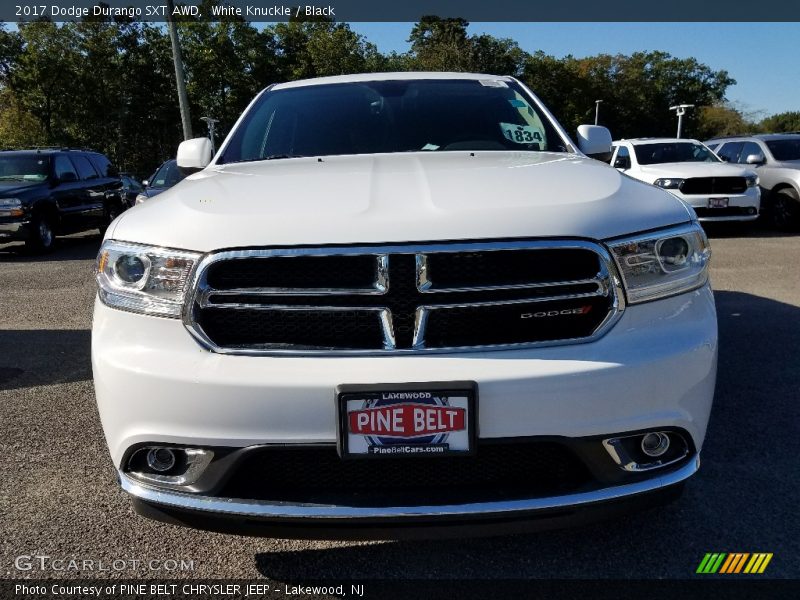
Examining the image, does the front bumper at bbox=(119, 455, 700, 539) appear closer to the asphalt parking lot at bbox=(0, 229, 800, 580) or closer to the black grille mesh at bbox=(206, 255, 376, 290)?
the asphalt parking lot at bbox=(0, 229, 800, 580)

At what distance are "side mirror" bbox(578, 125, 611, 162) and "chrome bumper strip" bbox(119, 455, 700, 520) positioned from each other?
1.92m

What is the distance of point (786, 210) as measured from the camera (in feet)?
38.9

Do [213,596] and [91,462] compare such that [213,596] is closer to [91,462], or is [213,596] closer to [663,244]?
[91,462]

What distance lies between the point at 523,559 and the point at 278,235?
137 centimetres

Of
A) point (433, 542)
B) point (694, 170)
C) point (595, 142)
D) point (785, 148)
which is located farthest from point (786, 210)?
point (433, 542)

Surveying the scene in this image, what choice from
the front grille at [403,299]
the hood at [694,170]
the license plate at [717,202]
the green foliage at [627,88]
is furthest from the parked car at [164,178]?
the green foliage at [627,88]

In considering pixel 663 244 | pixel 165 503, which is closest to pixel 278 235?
pixel 165 503

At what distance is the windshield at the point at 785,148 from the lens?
40.5 ft

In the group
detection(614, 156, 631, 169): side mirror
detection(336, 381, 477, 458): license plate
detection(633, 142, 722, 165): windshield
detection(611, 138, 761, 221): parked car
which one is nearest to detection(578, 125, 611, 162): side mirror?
detection(336, 381, 477, 458): license plate

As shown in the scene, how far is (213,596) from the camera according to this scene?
2160 millimetres

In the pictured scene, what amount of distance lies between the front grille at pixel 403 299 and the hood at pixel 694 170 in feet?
33.8

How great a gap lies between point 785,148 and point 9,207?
1355 cm

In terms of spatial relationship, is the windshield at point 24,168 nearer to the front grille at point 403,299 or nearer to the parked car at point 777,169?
the front grille at point 403,299

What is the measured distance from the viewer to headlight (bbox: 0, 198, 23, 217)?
36.2 ft
